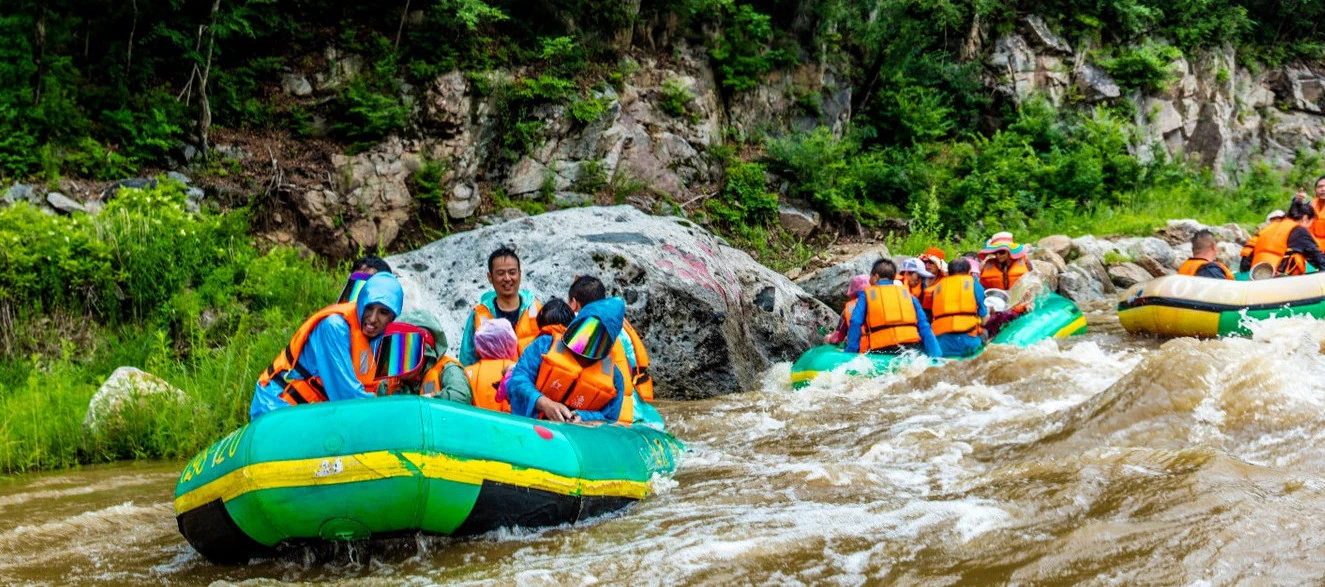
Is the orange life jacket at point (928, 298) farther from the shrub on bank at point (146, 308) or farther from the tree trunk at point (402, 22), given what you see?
the tree trunk at point (402, 22)

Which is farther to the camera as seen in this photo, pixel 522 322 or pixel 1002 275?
pixel 1002 275

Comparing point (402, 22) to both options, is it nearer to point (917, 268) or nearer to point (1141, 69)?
point (917, 268)

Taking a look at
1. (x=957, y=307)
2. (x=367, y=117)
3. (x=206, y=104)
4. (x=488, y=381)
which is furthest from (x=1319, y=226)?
(x=206, y=104)

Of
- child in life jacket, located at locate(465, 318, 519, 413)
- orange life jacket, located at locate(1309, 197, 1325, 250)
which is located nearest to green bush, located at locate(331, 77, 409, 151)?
child in life jacket, located at locate(465, 318, 519, 413)

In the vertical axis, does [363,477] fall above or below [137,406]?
above

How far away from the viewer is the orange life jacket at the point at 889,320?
25.8 ft

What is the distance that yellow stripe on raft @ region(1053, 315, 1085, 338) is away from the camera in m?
8.70

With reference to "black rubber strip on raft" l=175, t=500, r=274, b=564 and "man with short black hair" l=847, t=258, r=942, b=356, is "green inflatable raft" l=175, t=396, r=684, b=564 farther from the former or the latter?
"man with short black hair" l=847, t=258, r=942, b=356

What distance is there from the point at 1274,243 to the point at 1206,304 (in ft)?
5.11

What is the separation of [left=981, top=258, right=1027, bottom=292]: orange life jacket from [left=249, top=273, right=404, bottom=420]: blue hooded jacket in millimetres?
7701

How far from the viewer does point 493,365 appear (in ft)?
15.6

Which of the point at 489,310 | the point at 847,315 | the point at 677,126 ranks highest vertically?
the point at 677,126

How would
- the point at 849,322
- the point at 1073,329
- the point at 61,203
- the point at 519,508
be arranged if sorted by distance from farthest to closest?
1. the point at 61,203
2. the point at 1073,329
3. the point at 849,322
4. the point at 519,508

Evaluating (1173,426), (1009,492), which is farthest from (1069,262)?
(1009,492)
